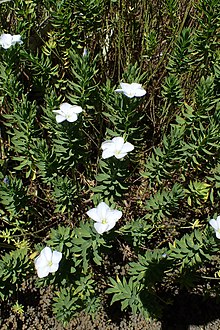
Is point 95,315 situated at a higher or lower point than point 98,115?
lower

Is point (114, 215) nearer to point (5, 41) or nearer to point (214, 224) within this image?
point (214, 224)

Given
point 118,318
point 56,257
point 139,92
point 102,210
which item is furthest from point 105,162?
point 118,318

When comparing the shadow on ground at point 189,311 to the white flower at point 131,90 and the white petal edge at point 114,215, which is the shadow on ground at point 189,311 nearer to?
the white petal edge at point 114,215

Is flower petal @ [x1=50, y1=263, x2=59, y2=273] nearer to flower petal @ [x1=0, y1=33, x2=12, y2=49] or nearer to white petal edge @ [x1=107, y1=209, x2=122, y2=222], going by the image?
white petal edge @ [x1=107, y1=209, x2=122, y2=222]

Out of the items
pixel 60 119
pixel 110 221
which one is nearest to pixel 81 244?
pixel 110 221

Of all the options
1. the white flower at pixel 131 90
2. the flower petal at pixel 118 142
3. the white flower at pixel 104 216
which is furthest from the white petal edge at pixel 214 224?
the white flower at pixel 131 90

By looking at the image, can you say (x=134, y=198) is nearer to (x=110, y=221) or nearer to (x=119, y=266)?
(x=119, y=266)
